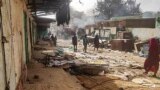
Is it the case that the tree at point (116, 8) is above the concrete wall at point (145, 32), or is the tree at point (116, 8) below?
above

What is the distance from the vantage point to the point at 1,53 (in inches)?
138

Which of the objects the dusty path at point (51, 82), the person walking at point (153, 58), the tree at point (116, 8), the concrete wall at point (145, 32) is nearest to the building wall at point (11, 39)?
the dusty path at point (51, 82)

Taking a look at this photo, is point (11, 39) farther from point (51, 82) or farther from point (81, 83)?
point (81, 83)

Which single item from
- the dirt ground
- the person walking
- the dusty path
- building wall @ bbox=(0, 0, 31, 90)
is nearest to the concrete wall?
the person walking

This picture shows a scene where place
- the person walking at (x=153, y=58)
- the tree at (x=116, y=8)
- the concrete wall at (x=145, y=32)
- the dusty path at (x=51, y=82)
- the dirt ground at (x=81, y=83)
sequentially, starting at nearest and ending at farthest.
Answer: the dusty path at (x=51, y=82), the dirt ground at (x=81, y=83), the person walking at (x=153, y=58), the concrete wall at (x=145, y=32), the tree at (x=116, y=8)

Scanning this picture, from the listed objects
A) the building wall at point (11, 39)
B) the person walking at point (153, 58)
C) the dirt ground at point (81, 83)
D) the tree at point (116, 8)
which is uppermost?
the tree at point (116, 8)

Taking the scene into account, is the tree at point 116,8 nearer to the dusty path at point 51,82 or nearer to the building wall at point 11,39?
the dusty path at point 51,82

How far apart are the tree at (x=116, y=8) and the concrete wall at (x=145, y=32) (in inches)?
1060

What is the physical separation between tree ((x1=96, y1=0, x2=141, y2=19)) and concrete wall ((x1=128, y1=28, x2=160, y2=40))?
26.9 m

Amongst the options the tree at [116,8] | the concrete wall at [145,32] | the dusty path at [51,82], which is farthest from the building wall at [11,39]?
Result: the tree at [116,8]

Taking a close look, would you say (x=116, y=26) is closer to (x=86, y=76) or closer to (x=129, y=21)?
(x=129, y=21)

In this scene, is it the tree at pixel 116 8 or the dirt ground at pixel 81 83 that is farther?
the tree at pixel 116 8

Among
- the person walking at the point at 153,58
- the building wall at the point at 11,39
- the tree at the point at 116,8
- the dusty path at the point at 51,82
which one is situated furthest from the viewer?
the tree at the point at 116,8

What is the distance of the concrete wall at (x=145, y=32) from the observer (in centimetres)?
2167
